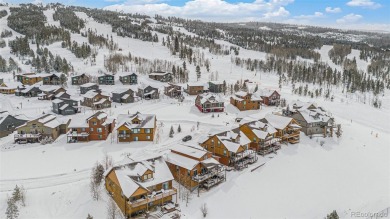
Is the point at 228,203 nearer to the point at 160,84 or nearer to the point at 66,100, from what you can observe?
the point at 66,100

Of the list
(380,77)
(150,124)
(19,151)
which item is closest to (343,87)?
(380,77)

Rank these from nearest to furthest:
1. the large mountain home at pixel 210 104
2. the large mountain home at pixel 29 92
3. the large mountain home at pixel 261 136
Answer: the large mountain home at pixel 261 136
the large mountain home at pixel 210 104
the large mountain home at pixel 29 92

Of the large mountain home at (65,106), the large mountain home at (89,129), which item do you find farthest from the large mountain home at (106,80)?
the large mountain home at (89,129)

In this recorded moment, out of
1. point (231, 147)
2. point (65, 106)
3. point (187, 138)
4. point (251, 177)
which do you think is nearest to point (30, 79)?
point (65, 106)

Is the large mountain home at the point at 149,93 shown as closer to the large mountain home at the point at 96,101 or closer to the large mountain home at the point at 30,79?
the large mountain home at the point at 96,101

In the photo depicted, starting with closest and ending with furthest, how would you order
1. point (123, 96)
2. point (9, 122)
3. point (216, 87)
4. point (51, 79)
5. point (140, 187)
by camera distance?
point (140, 187) < point (9, 122) < point (123, 96) < point (216, 87) < point (51, 79)

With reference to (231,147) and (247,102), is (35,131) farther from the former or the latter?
(247,102)
